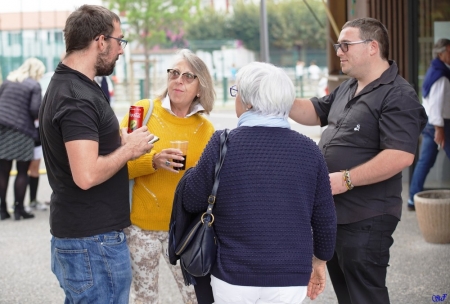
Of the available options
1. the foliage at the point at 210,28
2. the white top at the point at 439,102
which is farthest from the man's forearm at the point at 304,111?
the foliage at the point at 210,28

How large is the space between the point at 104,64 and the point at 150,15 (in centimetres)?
2983

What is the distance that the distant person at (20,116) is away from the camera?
8422 millimetres

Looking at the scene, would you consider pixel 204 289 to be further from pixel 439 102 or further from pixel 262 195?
pixel 439 102

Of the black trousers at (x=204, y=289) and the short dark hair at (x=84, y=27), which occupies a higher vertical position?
the short dark hair at (x=84, y=27)

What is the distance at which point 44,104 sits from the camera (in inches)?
129

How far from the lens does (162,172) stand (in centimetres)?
398

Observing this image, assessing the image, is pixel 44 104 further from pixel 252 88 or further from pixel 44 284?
pixel 44 284

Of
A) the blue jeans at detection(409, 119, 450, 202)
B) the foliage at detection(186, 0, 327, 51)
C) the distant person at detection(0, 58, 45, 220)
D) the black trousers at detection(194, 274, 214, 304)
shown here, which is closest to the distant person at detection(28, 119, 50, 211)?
the distant person at detection(0, 58, 45, 220)

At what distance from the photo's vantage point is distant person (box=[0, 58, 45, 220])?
332 inches

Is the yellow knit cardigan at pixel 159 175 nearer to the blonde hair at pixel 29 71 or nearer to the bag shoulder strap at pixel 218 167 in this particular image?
the bag shoulder strap at pixel 218 167

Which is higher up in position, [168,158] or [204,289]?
[168,158]

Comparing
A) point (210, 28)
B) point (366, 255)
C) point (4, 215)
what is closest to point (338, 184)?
point (366, 255)

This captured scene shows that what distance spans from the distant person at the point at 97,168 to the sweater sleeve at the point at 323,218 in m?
0.79

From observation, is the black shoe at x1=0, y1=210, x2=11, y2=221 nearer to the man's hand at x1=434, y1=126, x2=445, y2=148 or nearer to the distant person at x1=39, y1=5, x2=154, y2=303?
A: the man's hand at x1=434, y1=126, x2=445, y2=148
